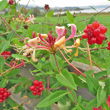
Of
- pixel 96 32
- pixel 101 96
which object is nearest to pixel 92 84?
pixel 101 96

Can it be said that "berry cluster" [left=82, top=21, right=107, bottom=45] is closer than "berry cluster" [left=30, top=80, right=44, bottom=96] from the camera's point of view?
Yes

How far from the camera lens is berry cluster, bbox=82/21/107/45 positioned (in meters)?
0.38

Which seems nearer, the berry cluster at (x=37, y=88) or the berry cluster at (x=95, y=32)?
the berry cluster at (x=95, y=32)

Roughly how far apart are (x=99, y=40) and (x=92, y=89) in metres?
0.15

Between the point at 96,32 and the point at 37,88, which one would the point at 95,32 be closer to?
the point at 96,32

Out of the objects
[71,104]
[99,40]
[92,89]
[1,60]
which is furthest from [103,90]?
[1,60]

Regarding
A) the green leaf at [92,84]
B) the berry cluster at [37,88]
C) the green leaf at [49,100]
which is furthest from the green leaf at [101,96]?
the berry cluster at [37,88]

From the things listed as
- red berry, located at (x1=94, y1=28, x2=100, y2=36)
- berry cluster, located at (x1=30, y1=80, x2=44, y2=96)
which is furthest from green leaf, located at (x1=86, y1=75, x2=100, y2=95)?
berry cluster, located at (x1=30, y1=80, x2=44, y2=96)

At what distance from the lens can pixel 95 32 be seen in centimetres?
38

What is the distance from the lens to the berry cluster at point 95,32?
38cm

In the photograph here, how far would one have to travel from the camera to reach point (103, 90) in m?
0.34

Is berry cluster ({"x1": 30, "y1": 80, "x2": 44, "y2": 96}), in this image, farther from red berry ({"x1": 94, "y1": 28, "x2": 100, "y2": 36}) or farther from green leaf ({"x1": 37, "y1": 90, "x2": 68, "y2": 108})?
red berry ({"x1": 94, "y1": 28, "x2": 100, "y2": 36})

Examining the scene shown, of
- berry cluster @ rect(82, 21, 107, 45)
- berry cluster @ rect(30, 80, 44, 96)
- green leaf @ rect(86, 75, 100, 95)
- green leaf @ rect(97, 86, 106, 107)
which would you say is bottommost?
berry cluster @ rect(30, 80, 44, 96)

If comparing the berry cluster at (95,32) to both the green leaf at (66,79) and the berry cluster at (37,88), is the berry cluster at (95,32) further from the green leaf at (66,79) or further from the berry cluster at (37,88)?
the berry cluster at (37,88)
